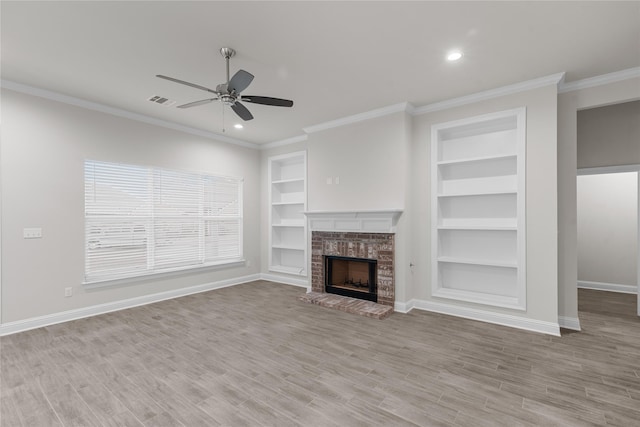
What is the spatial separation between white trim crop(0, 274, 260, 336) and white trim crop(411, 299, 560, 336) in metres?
3.77

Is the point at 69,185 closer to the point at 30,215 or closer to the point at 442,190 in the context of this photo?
the point at 30,215

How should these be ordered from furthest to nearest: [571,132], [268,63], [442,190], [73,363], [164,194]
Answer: [164,194]
[442,190]
[571,132]
[268,63]
[73,363]

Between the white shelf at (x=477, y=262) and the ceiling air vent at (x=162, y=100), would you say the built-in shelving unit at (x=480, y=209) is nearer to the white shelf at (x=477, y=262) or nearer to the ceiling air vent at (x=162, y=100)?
the white shelf at (x=477, y=262)

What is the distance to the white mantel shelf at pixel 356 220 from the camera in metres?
4.40

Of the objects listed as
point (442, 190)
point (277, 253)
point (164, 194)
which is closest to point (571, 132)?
point (442, 190)

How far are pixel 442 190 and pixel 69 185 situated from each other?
525 centimetres

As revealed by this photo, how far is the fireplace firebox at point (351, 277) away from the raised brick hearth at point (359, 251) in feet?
0.36

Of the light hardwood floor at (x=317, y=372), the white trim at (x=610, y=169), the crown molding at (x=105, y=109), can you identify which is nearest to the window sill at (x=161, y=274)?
the light hardwood floor at (x=317, y=372)

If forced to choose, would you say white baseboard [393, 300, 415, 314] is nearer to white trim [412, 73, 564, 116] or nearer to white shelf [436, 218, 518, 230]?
white shelf [436, 218, 518, 230]

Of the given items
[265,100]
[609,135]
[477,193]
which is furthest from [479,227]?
[265,100]

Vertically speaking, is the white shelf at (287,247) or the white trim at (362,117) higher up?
the white trim at (362,117)

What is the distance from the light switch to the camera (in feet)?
12.1

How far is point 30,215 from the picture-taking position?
3.74 m

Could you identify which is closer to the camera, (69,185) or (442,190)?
(69,185)
